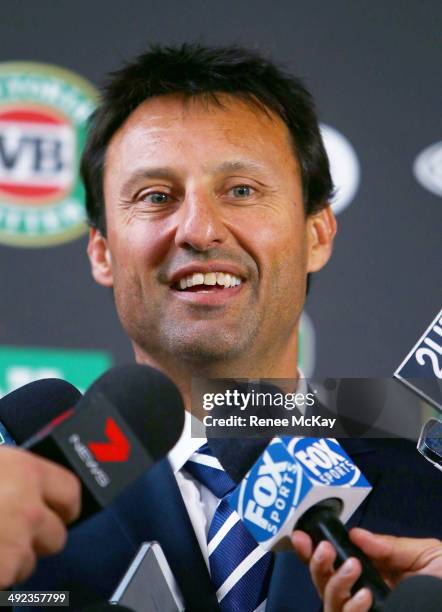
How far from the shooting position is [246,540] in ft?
3.65

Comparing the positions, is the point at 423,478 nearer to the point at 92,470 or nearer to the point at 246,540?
A: the point at 246,540

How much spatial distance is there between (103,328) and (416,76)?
77 centimetres

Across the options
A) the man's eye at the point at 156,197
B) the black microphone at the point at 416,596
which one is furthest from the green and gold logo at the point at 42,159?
the black microphone at the point at 416,596

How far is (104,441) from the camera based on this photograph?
0.68 m

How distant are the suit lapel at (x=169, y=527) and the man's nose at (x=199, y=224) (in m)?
0.31

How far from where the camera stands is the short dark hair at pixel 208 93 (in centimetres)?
149

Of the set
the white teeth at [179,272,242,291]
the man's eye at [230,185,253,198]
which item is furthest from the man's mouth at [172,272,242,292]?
the man's eye at [230,185,253,198]

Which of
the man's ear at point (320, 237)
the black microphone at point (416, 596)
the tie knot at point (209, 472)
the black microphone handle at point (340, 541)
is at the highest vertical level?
the black microphone at point (416, 596)

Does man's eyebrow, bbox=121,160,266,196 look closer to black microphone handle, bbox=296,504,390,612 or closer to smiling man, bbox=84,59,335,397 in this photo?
smiling man, bbox=84,59,335,397

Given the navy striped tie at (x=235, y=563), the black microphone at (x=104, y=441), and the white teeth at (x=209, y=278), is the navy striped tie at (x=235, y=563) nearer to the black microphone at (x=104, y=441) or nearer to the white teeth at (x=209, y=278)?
the white teeth at (x=209, y=278)

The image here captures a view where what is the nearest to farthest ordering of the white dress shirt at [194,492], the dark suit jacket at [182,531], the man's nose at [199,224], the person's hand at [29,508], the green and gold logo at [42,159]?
the person's hand at [29,508]
the dark suit jacket at [182,531]
the white dress shirt at [194,492]
the man's nose at [199,224]
the green and gold logo at [42,159]

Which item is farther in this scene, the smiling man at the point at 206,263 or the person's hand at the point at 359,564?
the smiling man at the point at 206,263

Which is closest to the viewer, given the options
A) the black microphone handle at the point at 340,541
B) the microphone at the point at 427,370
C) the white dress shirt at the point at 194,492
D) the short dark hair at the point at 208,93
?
the black microphone handle at the point at 340,541

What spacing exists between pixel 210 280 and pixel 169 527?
367 millimetres
